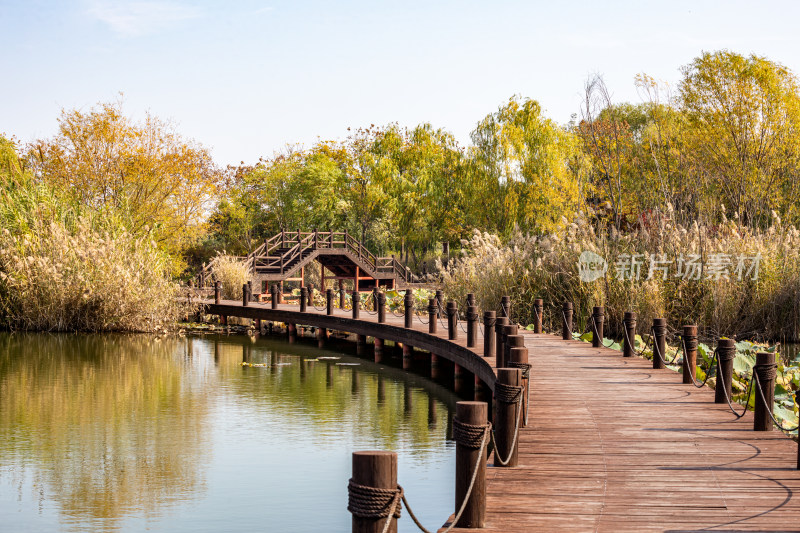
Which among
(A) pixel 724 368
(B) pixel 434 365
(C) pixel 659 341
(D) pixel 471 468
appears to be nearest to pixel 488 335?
(C) pixel 659 341

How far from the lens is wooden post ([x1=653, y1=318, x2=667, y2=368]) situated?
12.2m

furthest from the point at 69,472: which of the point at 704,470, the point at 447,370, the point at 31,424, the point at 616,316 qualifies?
the point at 616,316

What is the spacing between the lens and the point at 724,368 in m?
9.38

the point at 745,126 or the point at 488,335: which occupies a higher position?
the point at 745,126

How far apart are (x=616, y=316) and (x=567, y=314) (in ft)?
5.05

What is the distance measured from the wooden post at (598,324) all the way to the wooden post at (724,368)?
526cm

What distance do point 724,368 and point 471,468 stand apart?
519cm

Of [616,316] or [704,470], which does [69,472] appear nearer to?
[704,470]

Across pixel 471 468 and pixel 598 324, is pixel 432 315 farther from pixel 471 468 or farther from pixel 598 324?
pixel 471 468

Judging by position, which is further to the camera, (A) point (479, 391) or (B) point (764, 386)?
(A) point (479, 391)

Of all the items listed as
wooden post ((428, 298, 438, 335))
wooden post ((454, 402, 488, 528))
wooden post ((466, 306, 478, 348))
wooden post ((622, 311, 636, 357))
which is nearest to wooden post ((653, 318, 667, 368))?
wooden post ((622, 311, 636, 357))

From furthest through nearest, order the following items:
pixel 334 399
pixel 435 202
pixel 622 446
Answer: pixel 435 202 < pixel 334 399 < pixel 622 446

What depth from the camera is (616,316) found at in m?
17.6

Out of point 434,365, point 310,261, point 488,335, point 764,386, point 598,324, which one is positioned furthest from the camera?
point 310,261
